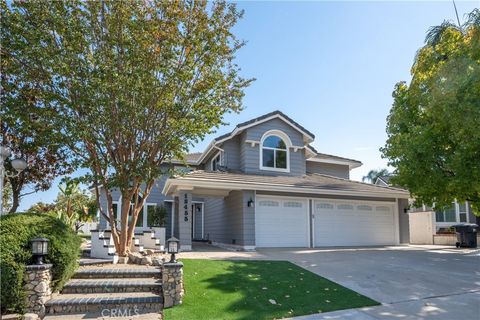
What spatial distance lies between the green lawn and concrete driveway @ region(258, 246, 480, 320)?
1.52 ft

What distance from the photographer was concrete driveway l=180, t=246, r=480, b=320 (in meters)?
7.12

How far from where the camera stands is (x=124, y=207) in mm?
11094

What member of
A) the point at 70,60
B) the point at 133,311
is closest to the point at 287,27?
the point at 70,60

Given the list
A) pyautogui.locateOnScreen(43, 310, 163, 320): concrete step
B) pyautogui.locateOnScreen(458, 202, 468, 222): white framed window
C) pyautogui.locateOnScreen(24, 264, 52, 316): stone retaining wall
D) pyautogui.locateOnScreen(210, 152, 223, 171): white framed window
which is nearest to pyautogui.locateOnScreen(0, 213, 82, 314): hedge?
pyautogui.locateOnScreen(24, 264, 52, 316): stone retaining wall

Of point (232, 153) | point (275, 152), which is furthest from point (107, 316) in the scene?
point (275, 152)

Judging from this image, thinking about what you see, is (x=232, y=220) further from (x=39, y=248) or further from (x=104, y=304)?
(x=39, y=248)

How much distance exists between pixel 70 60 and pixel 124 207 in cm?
445

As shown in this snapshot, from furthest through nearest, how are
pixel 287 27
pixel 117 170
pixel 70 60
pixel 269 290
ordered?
pixel 287 27, pixel 117 170, pixel 70 60, pixel 269 290

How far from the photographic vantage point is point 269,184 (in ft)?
51.9

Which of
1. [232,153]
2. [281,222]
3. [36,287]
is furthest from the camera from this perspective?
[232,153]

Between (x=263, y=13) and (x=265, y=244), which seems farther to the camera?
(x=265, y=244)

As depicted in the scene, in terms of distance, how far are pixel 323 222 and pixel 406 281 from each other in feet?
25.9

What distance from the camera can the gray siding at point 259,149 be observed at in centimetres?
1812

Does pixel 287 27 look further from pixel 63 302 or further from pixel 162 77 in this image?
pixel 63 302
